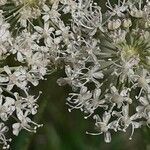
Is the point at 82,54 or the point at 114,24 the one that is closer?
the point at 114,24

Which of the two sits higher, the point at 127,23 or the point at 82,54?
the point at 127,23

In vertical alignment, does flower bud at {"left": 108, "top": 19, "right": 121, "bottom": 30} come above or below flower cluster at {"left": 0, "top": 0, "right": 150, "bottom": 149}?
above

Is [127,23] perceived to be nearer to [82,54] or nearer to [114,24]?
[114,24]

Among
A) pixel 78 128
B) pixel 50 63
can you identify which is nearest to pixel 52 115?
pixel 78 128

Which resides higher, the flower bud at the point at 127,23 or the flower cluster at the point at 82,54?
the flower bud at the point at 127,23

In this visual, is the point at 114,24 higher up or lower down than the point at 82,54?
higher up

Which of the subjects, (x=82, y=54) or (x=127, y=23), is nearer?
(x=127, y=23)

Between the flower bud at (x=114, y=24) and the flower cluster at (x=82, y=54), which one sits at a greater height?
the flower bud at (x=114, y=24)

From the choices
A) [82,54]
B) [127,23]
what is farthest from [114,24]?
[82,54]
